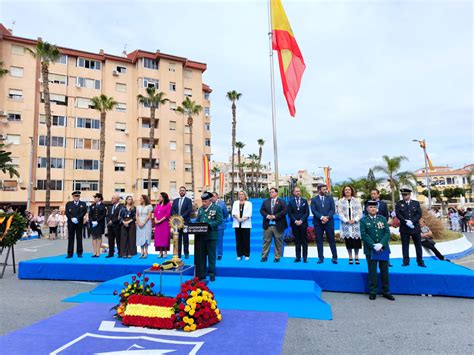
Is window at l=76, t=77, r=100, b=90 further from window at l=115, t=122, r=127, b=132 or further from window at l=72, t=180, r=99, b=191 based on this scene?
window at l=72, t=180, r=99, b=191

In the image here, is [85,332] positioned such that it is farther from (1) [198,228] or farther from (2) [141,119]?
(2) [141,119]

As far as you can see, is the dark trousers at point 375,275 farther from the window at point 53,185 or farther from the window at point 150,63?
the window at point 150,63

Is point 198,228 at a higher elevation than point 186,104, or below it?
below

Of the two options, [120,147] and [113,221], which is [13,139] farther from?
[113,221]

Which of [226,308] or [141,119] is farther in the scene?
[141,119]

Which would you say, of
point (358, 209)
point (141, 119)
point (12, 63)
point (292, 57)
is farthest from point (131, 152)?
point (358, 209)

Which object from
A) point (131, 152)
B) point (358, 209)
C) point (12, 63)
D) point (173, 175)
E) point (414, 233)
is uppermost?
point (12, 63)

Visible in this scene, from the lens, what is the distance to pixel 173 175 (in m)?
37.1

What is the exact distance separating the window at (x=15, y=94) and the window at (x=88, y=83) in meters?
5.28

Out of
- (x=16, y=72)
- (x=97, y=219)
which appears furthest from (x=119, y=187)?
(x=97, y=219)

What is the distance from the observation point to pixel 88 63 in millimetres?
34938

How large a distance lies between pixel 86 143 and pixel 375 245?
34.4 m

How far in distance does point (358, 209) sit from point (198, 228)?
12.1 feet

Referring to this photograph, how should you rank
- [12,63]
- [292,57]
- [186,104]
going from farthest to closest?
1. [186,104]
2. [12,63]
3. [292,57]
